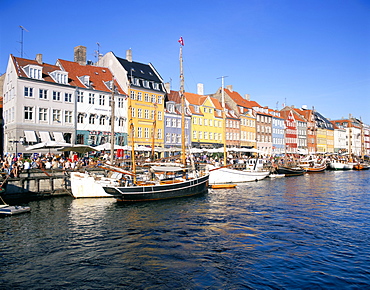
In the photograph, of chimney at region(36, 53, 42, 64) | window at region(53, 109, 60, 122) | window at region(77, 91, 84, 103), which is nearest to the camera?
window at region(53, 109, 60, 122)

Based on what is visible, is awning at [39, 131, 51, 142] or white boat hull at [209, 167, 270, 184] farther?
white boat hull at [209, 167, 270, 184]

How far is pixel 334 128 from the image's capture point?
4978 inches

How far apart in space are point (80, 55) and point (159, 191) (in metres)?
34.7

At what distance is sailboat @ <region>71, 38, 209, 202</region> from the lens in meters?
28.0

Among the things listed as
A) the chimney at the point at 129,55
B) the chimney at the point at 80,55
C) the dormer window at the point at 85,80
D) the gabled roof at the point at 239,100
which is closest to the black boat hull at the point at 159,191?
the dormer window at the point at 85,80

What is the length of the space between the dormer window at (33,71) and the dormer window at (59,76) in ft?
6.96

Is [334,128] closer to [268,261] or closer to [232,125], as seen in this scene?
[232,125]

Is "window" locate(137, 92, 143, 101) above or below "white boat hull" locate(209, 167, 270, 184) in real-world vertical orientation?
above

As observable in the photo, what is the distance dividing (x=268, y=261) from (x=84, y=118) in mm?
39969

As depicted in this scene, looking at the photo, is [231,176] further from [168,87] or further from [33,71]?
[33,71]

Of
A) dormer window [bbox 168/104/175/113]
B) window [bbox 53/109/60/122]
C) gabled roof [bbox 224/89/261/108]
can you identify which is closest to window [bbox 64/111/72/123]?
window [bbox 53/109/60/122]

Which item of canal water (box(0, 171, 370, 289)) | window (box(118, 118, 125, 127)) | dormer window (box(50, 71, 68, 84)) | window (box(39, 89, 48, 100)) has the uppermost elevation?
dormer window (box(50, 71, 68, 84))

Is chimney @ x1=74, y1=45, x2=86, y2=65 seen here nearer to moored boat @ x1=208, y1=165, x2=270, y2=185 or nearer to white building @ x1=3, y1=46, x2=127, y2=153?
white building @ x1=3, y1=46, x2=127, y2=153

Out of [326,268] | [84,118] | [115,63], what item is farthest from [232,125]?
[326,268]
